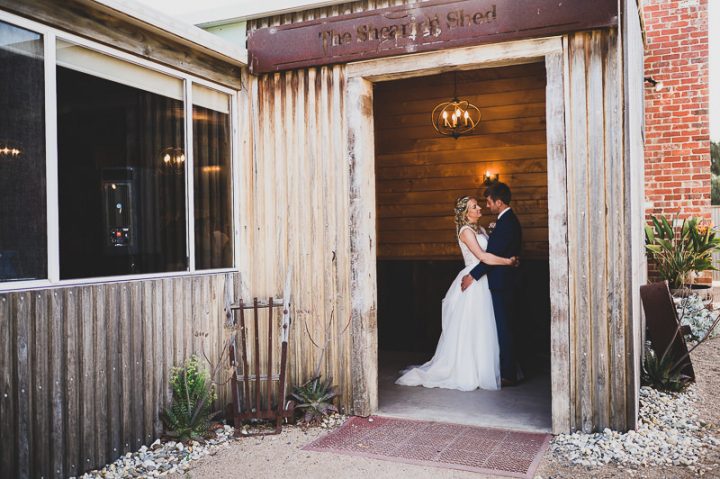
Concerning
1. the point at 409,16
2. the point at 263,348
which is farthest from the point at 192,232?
the point at 409,16

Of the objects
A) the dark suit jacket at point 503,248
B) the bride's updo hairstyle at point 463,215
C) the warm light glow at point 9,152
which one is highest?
the warm light glow at point 9,152

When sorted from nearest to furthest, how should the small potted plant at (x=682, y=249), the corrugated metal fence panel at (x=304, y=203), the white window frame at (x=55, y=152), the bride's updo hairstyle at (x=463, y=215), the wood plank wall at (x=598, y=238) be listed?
the white window frame at (x=55, y=152) < the wood plank wall at (x=598, y=238) < the corrugated metal fence panel at (x=304, y=203) < the bride's updo hairstyle at (x=463, y=215) < the small potted plant at (x=682, y=249)

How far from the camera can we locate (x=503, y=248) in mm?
6430

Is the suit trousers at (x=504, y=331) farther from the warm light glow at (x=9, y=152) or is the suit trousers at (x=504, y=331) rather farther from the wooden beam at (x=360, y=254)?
the warm light glow at (x=9, y=152)

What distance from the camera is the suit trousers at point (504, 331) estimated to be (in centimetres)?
630

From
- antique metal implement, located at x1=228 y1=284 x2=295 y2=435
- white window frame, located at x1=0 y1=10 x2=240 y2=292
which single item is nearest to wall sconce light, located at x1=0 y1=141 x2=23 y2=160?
white window frame, located at x1=0 y1=10 x2=240 y2=292

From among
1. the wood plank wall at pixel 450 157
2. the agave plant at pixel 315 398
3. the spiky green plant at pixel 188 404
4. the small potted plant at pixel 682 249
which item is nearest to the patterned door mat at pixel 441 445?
the agave plant at pixel 315 398

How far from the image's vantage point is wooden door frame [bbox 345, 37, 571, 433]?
15.3ft

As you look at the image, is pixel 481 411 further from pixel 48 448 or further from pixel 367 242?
pixel 48 448

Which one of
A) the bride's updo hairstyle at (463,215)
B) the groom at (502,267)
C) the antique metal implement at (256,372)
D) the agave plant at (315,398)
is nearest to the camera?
the antique metal implement at (256,372)

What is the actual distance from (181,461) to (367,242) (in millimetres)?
2231

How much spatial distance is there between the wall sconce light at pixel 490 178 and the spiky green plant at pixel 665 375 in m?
2.93

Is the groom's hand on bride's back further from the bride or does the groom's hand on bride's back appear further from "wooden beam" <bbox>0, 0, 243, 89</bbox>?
"wooden beam" <bbox>0, 0, 243, 89</bbox>

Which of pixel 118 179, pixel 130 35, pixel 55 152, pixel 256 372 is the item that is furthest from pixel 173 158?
pixel 256 372
